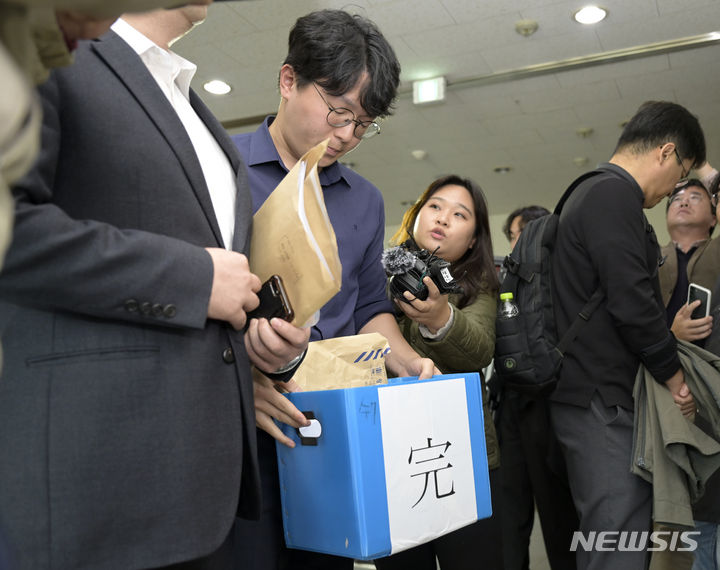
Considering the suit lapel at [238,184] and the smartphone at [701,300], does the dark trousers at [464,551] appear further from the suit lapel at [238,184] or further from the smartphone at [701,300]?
the smartphone at [701,300]

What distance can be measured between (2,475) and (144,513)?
5.9 inches

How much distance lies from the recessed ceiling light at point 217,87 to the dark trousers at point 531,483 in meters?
3.59

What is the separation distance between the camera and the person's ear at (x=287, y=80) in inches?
56.4

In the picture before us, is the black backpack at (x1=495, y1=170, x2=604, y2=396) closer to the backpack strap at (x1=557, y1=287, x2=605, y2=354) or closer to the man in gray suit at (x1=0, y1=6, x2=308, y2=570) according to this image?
the backpack strap at (x1=557, y1=287, x2=605, y2=354)

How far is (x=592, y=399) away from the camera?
1.88 m

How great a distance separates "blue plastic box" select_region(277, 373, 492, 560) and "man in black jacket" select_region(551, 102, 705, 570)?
83 centimetres

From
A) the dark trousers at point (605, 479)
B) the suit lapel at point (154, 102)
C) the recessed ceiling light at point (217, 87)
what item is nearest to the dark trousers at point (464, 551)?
the dark trousers at point (605, 479)

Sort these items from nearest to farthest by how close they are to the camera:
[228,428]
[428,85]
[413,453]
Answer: [228,428] → [413,453] → [428,85]

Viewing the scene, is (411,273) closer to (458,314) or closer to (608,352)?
(458,314)

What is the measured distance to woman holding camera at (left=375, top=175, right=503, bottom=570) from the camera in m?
1.64

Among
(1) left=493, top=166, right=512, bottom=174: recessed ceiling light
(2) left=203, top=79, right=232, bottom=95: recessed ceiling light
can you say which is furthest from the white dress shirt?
(1) left=493, top=166, right=512, bottom=174: recessed ceiling light

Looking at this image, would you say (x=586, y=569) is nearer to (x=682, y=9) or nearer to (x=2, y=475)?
(x=2, y=475)

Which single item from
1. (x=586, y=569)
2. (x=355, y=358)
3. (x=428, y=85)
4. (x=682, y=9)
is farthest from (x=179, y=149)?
(x=428, y=85)
